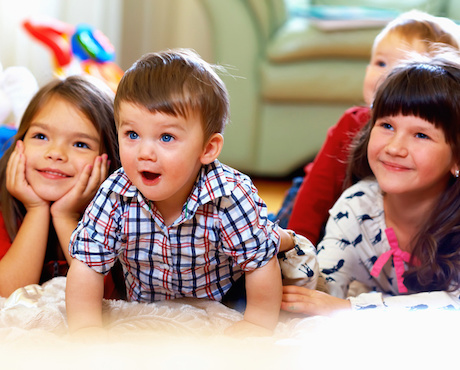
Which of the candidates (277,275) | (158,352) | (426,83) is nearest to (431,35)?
(426,83)

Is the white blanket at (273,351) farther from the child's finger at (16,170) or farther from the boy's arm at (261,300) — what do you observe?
the child's finger at (16,170)

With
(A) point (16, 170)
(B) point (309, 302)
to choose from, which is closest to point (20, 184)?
(A) point (16, 170)

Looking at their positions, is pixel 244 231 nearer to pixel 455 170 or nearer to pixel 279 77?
pixel 455 170

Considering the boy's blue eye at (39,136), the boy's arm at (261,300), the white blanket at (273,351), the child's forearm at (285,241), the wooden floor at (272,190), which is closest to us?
the white blanket at (273,351)

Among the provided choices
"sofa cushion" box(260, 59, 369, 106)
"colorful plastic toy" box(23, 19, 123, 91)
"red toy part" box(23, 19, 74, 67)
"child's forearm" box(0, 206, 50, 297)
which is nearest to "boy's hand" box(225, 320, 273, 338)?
"child's forearm" box(0, 206, 50, 297)

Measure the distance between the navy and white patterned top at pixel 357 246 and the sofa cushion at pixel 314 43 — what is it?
1.17 metres

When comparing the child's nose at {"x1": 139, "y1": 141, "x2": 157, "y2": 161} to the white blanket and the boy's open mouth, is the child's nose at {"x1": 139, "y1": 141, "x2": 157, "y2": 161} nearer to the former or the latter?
the boy's open mouth

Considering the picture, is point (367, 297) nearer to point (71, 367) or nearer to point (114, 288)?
point (114, 288)

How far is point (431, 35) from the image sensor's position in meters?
1.41

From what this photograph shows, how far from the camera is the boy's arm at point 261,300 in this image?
87cm

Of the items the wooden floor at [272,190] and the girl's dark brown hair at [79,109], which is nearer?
the girl's dark brown hair at [79,109]

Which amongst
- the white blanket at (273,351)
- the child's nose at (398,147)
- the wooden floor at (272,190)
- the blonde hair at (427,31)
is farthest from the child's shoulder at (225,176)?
the wooden floor at (272,190)

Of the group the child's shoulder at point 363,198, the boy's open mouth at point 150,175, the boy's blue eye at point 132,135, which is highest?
the boy's blue eye at point 132,135

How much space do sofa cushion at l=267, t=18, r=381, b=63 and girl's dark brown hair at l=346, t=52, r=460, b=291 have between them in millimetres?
1156
